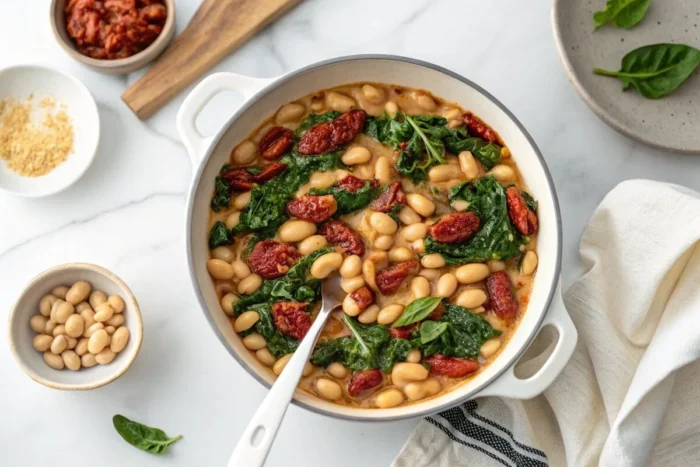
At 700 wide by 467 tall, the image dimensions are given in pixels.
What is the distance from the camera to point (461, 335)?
2977 mm

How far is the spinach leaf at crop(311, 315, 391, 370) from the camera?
2934 millimetres

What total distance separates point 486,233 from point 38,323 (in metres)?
1.67

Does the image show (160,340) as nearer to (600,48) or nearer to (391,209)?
(391,209)

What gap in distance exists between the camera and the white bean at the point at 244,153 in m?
3.06

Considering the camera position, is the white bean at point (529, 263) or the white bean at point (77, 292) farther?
the white bean at point (77, 292)

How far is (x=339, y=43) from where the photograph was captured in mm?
3324

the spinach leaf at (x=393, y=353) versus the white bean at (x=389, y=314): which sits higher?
the white bean at (x=389, y=314)

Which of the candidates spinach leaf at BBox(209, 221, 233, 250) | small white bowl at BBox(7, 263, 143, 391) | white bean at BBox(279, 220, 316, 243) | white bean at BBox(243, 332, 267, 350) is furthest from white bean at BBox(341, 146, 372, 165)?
small white bowl at BBox(7, 263, 143, 391)

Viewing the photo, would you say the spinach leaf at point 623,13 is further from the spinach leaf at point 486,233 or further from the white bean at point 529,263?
the white bean at point 529,263

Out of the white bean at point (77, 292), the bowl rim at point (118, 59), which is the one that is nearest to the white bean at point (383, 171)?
the bowl rim at point (118, 59)

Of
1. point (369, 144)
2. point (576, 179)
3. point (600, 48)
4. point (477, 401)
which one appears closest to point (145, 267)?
point (369, 144)

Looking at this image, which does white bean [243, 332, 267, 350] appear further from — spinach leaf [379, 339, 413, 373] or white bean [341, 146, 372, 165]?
white bean [341, 146, 372, 165]

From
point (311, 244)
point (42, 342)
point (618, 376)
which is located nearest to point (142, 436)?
point (42, 342)

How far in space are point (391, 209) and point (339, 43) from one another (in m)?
0.76
